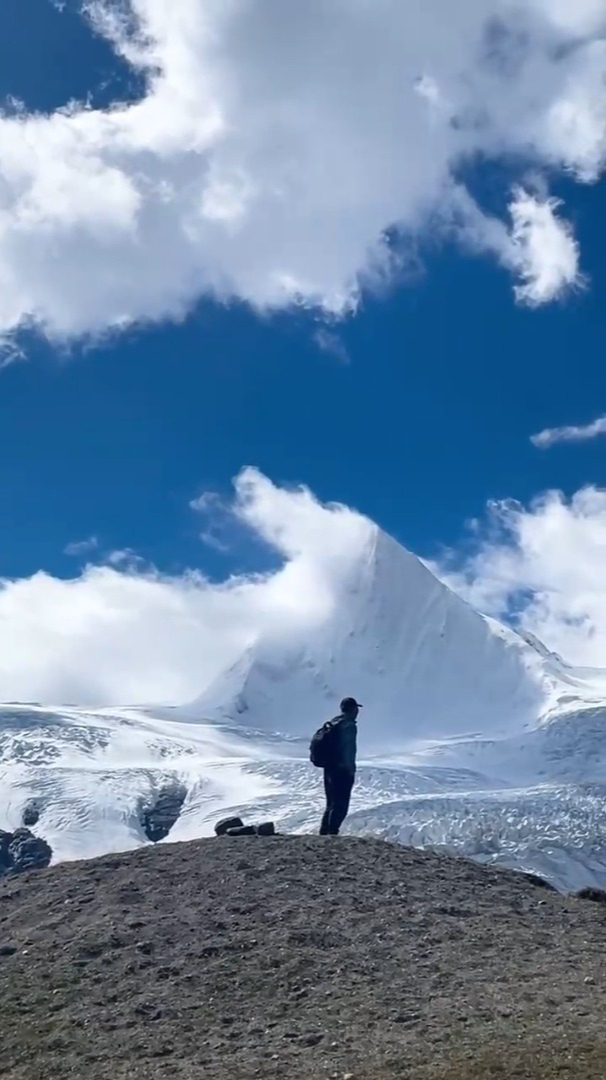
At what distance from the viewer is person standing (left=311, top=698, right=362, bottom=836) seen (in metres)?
28.1

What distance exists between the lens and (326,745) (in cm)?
2819

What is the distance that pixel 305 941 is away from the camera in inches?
808

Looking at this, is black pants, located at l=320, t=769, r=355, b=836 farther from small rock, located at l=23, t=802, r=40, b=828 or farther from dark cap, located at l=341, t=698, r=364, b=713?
small rock, located at l=23, t=802, r=40, b=828

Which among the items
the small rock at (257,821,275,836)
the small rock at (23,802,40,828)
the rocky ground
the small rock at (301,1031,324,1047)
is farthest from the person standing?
A: the small rock at (23,802,40,828)

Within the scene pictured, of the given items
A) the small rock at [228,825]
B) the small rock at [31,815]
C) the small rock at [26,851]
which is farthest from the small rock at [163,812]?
the small rock at [228,825]

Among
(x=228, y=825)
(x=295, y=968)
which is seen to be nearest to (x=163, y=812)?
(x=228, y=825)

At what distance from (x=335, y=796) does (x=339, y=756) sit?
1048 mm

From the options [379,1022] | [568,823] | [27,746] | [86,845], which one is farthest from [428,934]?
[27,746]

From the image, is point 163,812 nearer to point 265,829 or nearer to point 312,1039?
point 265,829

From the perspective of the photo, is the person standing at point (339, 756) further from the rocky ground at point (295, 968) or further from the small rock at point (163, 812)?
the small rock at point (163, 812)

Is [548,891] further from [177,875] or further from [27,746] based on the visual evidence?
[27,746]

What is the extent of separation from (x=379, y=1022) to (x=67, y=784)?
144754 millimetres

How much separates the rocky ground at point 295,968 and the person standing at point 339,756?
191 cm

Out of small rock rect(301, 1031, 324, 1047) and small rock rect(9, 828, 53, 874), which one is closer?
small rock rect(301, 1031, 324, 1047)
